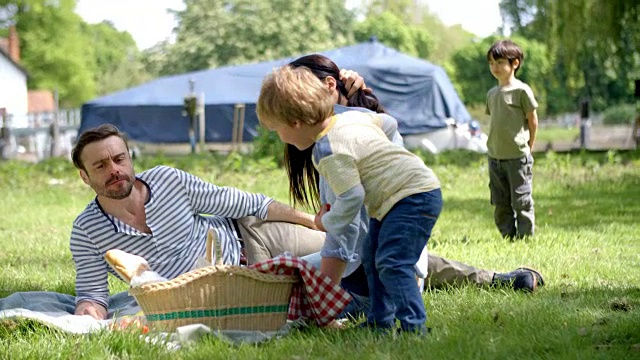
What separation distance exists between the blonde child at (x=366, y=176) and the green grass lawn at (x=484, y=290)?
0.85 ft

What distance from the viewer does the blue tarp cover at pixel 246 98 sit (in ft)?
87.7

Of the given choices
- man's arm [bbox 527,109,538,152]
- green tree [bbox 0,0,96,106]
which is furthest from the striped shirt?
green tree [bbox 0,0,96,106]

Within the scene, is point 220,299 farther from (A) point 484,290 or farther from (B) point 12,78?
(B) point 12,78

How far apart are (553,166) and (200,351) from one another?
1191 centimetres

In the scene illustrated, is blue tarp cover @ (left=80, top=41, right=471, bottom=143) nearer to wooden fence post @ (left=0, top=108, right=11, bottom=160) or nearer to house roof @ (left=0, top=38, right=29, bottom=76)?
wooden fence post @ (left=0, top=108, right=11, bottom=160)

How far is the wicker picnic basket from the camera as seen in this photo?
407cm

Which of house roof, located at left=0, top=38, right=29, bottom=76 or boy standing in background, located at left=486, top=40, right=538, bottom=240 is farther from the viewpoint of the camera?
house roof, located at left=0, top=38, right=29, bottom=76

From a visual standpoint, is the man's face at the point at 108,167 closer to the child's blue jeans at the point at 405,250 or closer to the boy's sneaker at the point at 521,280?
the child's blue jeans at the point at 405,250

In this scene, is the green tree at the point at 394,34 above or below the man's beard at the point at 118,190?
below

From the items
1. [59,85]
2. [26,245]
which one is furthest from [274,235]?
[59,85]

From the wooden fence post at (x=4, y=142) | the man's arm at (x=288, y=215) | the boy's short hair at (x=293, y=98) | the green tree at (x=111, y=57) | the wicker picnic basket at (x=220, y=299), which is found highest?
the boy's short hair at (x=293, y=98)

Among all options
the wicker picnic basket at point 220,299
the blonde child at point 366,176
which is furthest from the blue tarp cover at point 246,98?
the blonde child at point 366,176

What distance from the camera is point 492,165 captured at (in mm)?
7594

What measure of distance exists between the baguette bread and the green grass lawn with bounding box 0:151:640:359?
314mm
